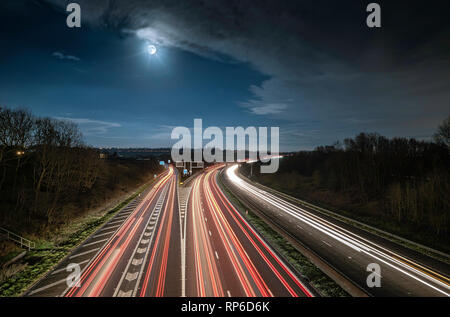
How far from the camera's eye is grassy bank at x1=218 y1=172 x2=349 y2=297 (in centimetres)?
1479

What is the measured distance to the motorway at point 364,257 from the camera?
597 inches

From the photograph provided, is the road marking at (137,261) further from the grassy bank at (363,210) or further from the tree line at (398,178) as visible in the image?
the tree line at (398,178)

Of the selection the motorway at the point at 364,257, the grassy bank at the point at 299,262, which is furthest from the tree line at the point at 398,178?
the grassy bank at the point at 299,262

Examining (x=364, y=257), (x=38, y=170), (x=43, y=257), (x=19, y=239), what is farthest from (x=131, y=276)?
(x=38, y=170)

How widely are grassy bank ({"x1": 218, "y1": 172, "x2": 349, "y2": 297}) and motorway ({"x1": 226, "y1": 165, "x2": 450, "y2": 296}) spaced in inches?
64.0

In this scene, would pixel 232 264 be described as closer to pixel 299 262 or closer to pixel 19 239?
pixel 299 262

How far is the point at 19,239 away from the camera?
2170 cm

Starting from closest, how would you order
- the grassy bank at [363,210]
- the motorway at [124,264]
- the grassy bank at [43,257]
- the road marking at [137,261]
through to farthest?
the motorway at [124,264] → the grassy bank at [43,257] → the road marking at [137,261] → the grassy bank at [363,210]

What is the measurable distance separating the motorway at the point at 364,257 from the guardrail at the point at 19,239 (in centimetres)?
2982

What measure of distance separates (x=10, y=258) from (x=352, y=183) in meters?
67.2

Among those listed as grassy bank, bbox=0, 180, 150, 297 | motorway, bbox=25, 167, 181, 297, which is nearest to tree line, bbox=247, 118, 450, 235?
motorway, bbox=25, 167, 181, 297

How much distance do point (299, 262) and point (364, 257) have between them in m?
7.19

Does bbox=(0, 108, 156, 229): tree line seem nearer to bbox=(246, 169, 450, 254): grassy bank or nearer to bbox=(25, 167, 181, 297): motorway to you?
bbox=(25, 167, 181, 297): motorway

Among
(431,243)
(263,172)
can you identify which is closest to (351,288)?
(431,243)
